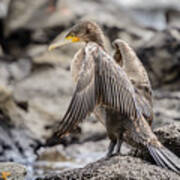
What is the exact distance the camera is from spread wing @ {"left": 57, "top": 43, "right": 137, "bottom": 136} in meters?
4.02

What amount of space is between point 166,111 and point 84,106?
17.7 feet

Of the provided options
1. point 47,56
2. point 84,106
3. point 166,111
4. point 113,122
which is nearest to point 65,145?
point 166,111

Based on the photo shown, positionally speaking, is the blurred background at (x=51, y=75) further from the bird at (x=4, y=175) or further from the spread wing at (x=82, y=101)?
the spread wing at (x=82, y=101)

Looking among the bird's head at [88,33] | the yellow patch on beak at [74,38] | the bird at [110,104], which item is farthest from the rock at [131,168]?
the yellow patch on beak at [74,38]

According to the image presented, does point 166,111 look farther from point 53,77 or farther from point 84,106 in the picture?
point 84,106

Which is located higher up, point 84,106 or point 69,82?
point 84,106

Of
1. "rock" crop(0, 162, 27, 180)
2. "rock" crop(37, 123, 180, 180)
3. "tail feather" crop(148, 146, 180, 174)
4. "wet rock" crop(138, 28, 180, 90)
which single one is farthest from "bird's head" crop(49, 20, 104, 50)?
"wet rock" crop(138, 28, 180, 90)

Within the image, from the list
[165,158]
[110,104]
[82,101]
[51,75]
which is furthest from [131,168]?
[51,75]

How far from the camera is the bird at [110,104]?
407 cm

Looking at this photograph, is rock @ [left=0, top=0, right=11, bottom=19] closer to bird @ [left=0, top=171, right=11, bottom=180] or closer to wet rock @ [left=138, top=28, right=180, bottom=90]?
wet rock @ [left=138, top=28, right=180, bottom=90]

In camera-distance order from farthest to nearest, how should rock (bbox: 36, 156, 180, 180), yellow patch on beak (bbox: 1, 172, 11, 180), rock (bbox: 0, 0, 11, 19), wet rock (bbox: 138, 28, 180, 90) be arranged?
1. rock (bbox: 0, 0, 11, 19)
2. wet rock (bbox: 138, 28, 180, 90)
3. yellow patch on beak (bbox: 1, 172, 11, 180)
4. rock (bbox: 36, 156, 180, 180)

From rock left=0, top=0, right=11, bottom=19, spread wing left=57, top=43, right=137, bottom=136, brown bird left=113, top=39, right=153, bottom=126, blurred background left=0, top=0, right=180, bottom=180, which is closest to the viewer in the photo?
spread wing left=57, top=43, right=137, bottom=136

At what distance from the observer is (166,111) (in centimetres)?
919

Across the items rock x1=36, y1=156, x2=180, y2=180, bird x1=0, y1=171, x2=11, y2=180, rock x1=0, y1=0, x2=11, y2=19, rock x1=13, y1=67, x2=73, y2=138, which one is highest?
rock x1=0, y1=0, x2=11, y2=19
